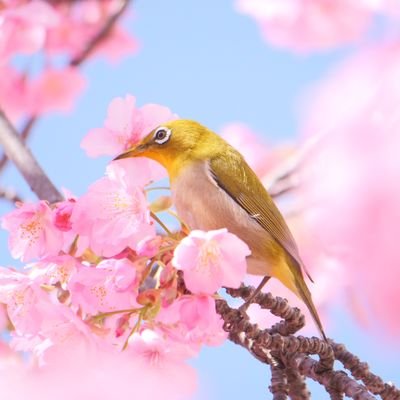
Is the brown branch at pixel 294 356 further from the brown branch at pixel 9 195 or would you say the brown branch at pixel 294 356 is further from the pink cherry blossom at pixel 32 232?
the brown branch at pixel 9 195

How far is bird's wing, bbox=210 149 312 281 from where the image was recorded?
1.10 m

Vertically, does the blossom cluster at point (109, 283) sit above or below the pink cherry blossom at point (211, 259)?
below

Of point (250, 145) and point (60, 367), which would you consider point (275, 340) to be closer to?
point (60, 367)

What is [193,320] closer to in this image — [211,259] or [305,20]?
[211,259]

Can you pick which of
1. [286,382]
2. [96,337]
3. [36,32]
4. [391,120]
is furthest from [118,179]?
[36,32]

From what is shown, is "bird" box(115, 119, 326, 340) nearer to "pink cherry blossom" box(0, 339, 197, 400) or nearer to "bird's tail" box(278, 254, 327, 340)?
"bird's tail" box(278, 254, 327, 340)

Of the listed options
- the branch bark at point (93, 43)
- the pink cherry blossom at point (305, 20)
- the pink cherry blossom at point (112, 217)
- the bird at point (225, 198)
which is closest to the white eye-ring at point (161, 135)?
the bird at point (225, 198)

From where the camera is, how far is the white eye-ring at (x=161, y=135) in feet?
3.83

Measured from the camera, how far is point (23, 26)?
88.3 inches

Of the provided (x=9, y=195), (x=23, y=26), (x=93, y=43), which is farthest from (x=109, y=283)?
(x=23, y=26)

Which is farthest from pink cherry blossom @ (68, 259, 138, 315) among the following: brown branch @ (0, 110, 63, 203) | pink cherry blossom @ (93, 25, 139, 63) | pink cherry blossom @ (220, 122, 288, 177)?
pink cherry blossom @ (93, 25, 139, 63)

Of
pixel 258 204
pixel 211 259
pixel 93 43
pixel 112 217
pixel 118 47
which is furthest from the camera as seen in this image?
pixel 118 47

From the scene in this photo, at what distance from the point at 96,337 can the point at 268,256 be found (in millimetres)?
252

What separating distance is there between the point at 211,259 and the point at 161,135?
313 mm
